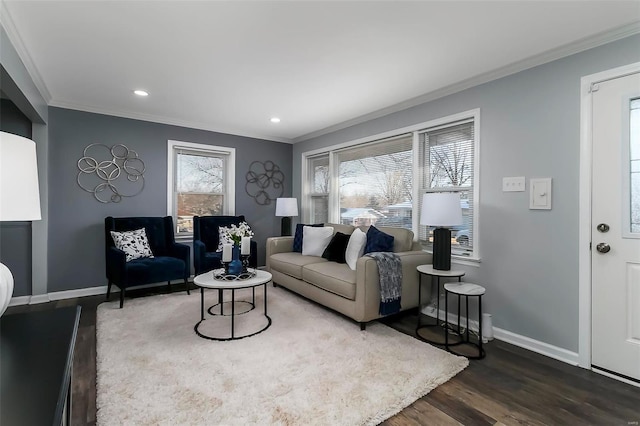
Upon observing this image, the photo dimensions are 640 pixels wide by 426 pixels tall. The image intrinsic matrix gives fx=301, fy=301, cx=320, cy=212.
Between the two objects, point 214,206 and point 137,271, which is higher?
point 214,206

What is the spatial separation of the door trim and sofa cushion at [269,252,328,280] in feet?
7.83

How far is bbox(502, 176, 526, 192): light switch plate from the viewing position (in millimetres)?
2600

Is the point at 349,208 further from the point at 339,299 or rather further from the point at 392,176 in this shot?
the point at 339,299

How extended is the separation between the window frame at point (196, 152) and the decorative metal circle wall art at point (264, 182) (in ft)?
0.96

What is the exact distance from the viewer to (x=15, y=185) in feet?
3.07

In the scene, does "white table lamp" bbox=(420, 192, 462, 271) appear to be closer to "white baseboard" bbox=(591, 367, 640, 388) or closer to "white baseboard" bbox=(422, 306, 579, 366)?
"white baseboard" bbox=(422, 306, 579, 366)

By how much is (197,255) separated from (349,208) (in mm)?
2232

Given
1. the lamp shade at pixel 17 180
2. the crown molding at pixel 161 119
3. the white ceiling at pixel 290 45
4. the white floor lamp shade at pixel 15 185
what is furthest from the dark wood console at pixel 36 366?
the crown molding at pixel 161 119

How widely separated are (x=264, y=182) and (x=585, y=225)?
14.2 feet

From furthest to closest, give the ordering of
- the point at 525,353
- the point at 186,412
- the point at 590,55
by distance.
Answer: the point at 525,353 → the point at 590,55 → the point at 186,412

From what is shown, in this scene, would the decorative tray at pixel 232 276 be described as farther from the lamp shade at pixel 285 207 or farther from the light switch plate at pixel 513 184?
the light switch plate at pixel 513 184

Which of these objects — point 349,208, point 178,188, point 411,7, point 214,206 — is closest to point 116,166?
point 178,188

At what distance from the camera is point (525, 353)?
2.46 meters

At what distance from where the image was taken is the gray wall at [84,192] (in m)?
3.64
